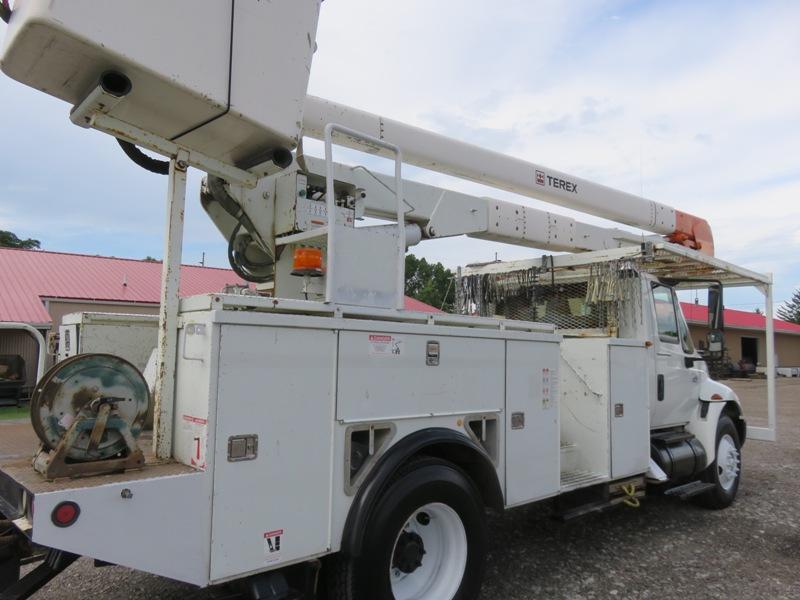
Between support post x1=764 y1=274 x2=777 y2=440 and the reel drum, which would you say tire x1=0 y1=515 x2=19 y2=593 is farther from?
support post x1=764 y1=274 x2=777 y2=440

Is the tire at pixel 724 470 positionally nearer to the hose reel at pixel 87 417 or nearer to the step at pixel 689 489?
the step at pixel 689 489

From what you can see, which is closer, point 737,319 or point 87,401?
point 87,401

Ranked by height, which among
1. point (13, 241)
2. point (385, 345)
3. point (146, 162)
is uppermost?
point (13, 241)

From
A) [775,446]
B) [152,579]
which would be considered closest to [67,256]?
[152,579]

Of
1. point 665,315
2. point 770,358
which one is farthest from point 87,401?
point 770,358

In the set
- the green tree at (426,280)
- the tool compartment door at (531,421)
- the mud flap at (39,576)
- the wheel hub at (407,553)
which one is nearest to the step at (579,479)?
the tool compartment door at (531,421)

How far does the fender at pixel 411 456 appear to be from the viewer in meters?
2.94

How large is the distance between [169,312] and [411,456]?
4.80 feet

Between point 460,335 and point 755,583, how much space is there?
300 centimetres

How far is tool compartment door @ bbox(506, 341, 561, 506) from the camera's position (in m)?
3.90

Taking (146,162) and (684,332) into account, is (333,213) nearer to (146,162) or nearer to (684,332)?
(146,162)

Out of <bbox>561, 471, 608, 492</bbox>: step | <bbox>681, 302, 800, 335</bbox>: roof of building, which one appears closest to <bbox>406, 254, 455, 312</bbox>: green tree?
<bbox>681, 302, 800, 335</bbox>: roof of building

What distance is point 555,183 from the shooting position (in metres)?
6.15

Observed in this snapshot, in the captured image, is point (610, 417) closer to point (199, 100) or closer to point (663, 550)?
point (663, 550)
